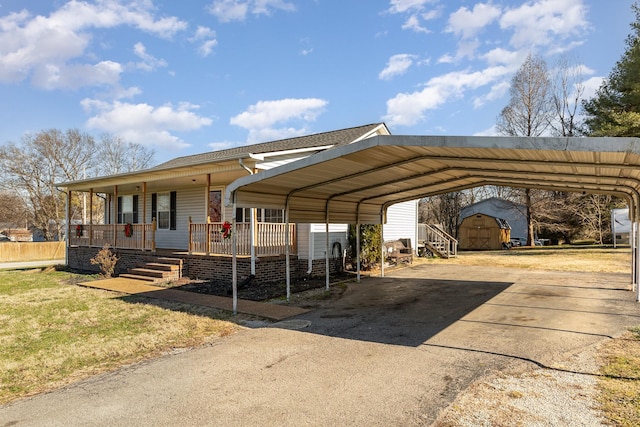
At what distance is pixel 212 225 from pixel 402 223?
32.5 ft

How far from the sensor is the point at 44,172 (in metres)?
34.9

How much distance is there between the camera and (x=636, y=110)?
70.9ft

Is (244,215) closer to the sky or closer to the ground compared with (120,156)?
closer to the ground

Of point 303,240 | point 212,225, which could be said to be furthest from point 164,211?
point 303,240

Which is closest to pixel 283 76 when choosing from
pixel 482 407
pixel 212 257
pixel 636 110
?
pixel 212 257

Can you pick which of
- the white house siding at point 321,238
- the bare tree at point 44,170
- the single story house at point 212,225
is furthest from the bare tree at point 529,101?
the bare tree at point 44,170

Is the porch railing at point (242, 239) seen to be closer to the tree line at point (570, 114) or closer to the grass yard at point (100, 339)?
the grass yard at point (100, 339)

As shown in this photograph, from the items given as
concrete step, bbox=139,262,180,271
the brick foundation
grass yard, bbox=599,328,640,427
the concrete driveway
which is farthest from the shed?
grass yard, bbox=599,328,640,427

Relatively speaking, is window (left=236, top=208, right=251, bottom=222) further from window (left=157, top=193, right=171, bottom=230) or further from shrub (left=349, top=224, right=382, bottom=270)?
window (left=157, top=193, right=171, bottom=230)

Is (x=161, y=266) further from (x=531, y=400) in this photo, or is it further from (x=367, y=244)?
(x=531, y=400)

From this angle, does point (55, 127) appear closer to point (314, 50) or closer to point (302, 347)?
point (314, 50)

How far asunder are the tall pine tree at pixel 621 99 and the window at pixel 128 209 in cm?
2457

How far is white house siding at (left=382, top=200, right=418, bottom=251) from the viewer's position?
1775 centimetres

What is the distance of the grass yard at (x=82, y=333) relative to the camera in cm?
479
